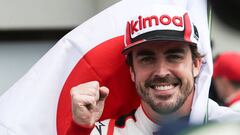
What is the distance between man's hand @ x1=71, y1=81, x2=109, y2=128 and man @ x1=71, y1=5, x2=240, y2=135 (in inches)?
7.1

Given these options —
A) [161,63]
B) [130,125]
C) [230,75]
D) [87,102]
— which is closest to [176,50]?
[161,63]

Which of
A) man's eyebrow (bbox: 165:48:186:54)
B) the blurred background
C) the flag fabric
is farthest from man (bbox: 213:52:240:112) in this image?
the blurred background

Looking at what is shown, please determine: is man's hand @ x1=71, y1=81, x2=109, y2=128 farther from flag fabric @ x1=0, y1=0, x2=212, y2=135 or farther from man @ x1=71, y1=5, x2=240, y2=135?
flag fabric @ x1=0, y1=0, x2=212, y2=135

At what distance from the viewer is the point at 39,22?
3.49 m

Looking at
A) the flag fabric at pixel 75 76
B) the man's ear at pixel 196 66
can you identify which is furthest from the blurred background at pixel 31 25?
the man's ear at pixel 196 66

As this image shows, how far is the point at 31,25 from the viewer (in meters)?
3.49

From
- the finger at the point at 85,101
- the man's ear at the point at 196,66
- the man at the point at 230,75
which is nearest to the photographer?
the man at the point at 230,75

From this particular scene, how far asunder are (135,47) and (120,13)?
0.36 m

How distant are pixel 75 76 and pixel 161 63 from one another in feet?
1.40

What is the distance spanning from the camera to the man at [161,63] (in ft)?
5.87

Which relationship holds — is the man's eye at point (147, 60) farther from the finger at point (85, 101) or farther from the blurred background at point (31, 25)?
the blurred background at point (31, 25)

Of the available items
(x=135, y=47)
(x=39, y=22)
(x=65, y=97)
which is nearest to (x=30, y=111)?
(x=65, y=97)

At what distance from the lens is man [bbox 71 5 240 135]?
1.79m

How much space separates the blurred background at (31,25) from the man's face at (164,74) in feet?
5.11
